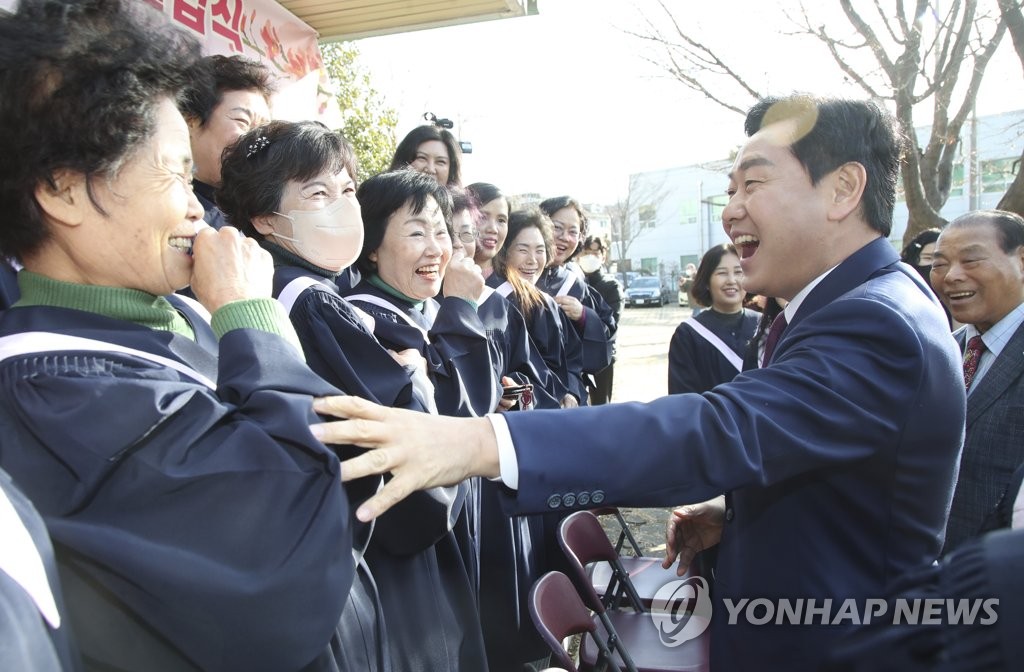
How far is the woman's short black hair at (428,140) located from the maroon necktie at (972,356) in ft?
9.91

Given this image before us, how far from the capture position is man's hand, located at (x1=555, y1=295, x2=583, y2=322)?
5316 mm

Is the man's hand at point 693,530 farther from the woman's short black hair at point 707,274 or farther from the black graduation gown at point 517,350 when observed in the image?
the woman's short black hair at point 707,274

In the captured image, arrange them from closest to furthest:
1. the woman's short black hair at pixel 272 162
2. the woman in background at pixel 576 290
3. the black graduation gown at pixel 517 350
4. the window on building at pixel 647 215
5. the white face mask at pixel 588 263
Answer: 1. the woman's short black hair at pixel 272 162
2. the black graduation gown at pixel 517 350
3. the woman in background at pixel 576 290
4. the white face mask at pixel 588 263
5. the window on building at pixel 647 215

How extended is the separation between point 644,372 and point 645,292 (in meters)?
21.5

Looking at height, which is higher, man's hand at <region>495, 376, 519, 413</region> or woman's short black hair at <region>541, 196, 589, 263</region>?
woman's short black hair at <region>541, 196, 589, 263</region>

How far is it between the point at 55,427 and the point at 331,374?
1096 mm

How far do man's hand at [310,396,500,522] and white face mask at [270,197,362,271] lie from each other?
3.66ft

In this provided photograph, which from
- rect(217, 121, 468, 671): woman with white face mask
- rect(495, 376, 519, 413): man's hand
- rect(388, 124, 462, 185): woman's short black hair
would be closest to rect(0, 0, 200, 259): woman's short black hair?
rect(217, 121, 468, 671): woman with white face mask

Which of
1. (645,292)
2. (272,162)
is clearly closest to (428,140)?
(272,162)

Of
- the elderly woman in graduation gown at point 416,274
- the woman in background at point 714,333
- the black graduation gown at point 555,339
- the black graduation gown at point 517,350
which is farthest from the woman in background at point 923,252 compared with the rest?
the elderly woman in graduation gown at point 416,274

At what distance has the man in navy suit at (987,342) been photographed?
292 cm

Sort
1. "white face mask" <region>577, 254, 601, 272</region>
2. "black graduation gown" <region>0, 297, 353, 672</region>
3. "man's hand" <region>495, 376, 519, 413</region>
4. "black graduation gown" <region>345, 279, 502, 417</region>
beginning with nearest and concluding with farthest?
"black graduation gown" <region>0, 297, 353, 672</region> < "black graduation gown" <region>345, 279, 502, 417</region> < "man's hand" <region>495, 376, 519, 413</region> < "white face mask" <region>577, 254, 601, 272</region>

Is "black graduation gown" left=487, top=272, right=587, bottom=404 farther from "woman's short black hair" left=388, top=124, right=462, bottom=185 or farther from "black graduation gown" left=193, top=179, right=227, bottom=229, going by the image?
"black graduation gown" left=193, top=179, right=227, bottom=229

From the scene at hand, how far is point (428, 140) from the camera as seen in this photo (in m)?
4.37
